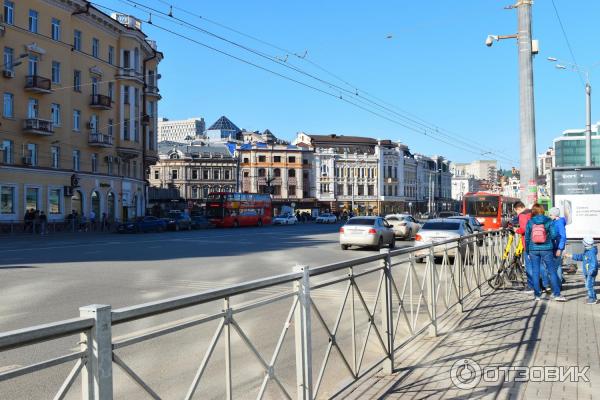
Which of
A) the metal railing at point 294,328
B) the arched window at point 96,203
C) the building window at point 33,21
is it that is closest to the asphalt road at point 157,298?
the metal railing at point 294,328

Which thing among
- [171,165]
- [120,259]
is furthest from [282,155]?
[120,259]

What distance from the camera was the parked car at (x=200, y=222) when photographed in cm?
5358

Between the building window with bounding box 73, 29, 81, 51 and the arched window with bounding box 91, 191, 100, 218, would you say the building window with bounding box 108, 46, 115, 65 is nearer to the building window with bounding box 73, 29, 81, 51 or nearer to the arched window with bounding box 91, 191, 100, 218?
the building window with bounding box 73, 29, 81, 51

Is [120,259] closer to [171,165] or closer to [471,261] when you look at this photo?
[471,261]

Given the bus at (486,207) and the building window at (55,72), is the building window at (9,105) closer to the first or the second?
the building window at (55,72)

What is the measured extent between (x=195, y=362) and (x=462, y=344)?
4.26m

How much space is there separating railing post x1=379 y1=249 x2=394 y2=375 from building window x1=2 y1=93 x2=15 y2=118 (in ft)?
133

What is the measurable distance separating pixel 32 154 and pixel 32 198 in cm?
322

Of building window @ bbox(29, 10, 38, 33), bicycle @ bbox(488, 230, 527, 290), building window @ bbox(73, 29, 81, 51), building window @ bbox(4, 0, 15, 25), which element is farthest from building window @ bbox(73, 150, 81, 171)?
bicycle @ bbox(488, 230, 527, 290)

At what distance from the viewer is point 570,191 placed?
1656 cm

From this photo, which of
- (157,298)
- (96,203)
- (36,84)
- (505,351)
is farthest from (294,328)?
(96,203)

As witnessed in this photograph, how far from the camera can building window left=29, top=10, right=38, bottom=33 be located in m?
41.4

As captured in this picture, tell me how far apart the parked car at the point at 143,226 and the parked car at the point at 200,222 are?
19.0 feet

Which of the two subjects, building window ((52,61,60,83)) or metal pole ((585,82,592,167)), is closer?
metal pole ((585,82,592,167))
